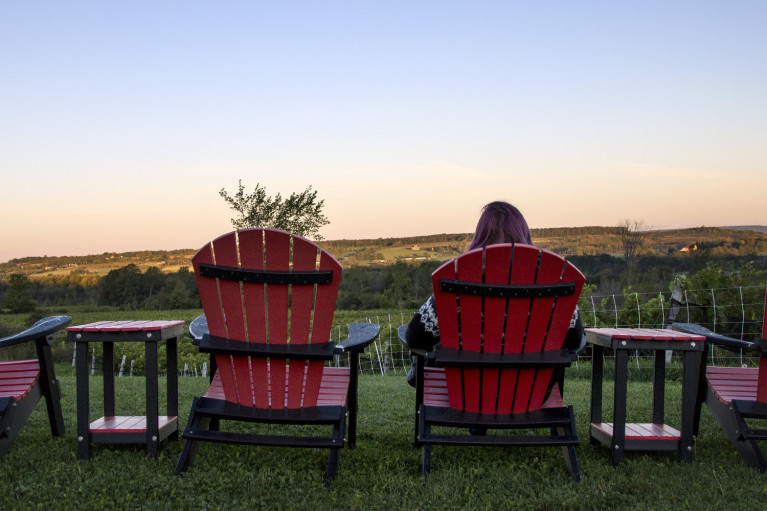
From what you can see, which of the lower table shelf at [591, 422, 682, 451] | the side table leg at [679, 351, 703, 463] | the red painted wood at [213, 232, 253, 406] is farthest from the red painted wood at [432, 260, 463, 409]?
the side table leg at [679, 351, 703, 463]

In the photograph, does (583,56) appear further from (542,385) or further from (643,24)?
(542,385)

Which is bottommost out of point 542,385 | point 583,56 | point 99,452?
point 99,452

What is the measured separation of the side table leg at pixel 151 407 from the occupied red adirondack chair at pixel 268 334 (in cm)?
21

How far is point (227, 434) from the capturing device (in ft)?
8.19

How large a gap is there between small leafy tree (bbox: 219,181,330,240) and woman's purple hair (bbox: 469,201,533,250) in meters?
28.0

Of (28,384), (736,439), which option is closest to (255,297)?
(28,384)

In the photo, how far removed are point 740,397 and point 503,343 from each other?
4.37ft

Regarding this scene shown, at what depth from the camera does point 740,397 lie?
281 cm

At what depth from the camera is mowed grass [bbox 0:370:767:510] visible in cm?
214

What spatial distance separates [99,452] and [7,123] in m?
16.7

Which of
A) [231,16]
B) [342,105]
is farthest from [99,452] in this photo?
[342,105]

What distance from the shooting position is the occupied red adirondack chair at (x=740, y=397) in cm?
261

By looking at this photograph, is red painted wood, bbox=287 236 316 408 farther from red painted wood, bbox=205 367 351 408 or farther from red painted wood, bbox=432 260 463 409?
red painted wood, bbox=432 260 463 409

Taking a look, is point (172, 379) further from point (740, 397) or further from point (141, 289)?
point (141, 289)
